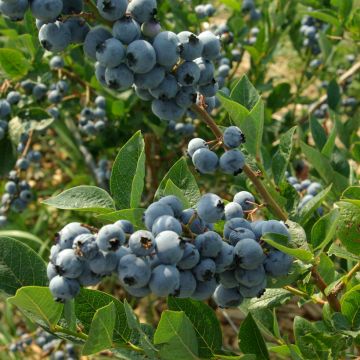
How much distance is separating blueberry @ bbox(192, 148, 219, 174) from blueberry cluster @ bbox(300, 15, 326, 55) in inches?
89.5

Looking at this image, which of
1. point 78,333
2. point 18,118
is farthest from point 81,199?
point 18,118

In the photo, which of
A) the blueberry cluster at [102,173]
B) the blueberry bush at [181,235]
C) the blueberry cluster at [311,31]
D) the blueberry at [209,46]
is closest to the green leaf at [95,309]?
the blueberry bush at [181,235]

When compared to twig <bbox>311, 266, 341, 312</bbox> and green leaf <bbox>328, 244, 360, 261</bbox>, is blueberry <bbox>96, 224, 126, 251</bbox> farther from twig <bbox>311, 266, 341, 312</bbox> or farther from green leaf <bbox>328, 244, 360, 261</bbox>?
green leaf <bbox>328, 244, 360, 261</bbox>

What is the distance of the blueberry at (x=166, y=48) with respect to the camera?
1.30 meters

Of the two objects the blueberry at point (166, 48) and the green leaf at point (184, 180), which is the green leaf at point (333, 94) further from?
the blueberry at point (166, 48)

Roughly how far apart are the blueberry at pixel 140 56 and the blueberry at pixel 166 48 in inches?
0.9

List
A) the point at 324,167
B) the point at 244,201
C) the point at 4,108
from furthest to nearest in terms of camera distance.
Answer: the point at 4,108 < the point at 324,167 < the point at 244,201

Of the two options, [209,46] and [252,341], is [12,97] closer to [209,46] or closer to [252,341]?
[209,46]

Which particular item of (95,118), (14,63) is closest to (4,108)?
(14,63)

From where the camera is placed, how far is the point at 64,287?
113cm

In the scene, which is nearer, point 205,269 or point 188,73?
point 205,269

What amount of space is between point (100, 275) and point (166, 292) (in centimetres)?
13

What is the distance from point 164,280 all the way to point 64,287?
20 cm

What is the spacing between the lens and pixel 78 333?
4.72ft
